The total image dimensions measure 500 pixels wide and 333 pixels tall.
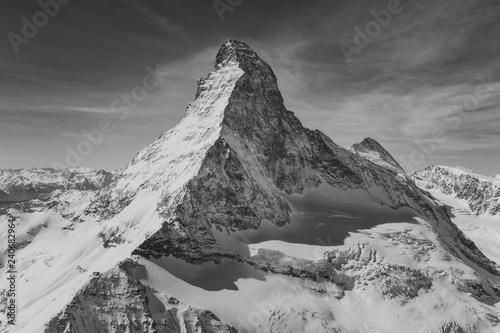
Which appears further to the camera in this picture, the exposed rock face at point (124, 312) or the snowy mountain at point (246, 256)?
the snowy mountain at point (246, 256)

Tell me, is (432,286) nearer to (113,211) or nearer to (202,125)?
(202,125)

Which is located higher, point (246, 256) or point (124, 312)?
point (246, 256)

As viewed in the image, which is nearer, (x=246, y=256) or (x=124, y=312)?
(x=124, y=312)

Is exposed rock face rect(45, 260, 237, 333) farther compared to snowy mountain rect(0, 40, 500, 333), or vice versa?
snowy mountain rect(0, 40, 500, 333)

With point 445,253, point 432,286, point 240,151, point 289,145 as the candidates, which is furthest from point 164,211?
point 445,253
